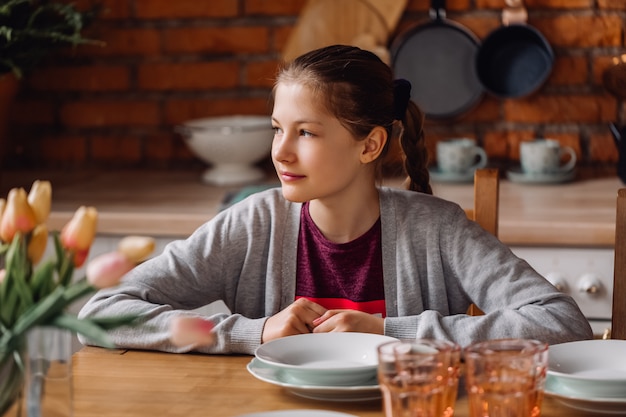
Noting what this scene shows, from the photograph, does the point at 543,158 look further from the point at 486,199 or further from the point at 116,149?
the point at 116,149

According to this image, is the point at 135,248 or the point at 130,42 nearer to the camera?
the point at 135,248

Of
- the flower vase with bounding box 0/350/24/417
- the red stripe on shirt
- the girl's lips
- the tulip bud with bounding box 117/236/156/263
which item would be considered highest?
the tulip bud with bounding box 117/236/156/263

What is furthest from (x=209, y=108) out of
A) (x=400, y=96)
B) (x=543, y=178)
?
(x=400, y=96)

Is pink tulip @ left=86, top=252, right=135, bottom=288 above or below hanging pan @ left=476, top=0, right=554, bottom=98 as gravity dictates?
below

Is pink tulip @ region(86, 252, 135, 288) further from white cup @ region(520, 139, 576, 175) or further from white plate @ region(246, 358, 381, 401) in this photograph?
white cup @ region(520, 139, 576, 175)

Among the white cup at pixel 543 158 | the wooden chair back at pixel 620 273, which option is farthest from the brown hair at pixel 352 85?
the white cup at pixel 543 158

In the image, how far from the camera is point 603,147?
2.63 m

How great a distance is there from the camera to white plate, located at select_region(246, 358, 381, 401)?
1.13 metres

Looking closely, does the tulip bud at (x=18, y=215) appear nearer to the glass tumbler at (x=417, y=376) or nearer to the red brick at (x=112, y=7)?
the glass tumbler at (x=417, y=376)

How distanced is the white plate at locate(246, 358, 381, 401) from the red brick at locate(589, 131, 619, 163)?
1658 mm

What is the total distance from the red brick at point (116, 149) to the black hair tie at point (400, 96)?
4.34 feet

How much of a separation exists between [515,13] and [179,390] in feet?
5.48

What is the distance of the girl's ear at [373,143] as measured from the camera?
1642mm

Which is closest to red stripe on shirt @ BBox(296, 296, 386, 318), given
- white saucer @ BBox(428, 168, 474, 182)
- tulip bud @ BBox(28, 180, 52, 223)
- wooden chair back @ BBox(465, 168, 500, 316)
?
wooden chair back @ BBox(465, 168, 500, 316)
